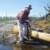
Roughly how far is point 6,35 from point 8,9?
710 mm

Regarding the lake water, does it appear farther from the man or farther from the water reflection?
the man

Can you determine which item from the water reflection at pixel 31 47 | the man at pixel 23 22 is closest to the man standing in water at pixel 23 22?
the man at pixel 23 22

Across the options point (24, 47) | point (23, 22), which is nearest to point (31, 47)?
point (24, 47)

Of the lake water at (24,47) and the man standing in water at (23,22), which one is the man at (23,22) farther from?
the lake water at (24,47)

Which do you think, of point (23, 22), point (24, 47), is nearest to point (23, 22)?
point (23, 22)

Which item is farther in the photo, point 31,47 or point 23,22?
point 23,22

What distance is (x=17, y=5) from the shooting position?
20.9 feet

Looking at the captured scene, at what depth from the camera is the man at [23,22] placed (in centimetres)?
627

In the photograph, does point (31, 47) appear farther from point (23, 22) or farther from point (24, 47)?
point (23, 22)

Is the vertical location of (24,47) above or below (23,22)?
below

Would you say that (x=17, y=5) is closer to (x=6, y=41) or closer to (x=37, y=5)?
(x=37, y=5)

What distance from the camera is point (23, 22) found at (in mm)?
6324

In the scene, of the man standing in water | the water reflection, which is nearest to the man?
the man standing in water

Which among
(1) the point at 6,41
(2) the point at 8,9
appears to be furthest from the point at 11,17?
(1) the point at 6,41
